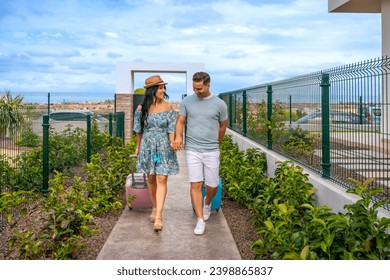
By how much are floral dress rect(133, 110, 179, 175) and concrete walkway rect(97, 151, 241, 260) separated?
77 centimetres

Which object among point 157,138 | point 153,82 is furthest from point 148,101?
point 157,138

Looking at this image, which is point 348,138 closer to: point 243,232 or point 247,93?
point 243,232

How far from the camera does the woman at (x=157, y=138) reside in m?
6.17

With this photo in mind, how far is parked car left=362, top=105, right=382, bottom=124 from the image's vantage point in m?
5.94

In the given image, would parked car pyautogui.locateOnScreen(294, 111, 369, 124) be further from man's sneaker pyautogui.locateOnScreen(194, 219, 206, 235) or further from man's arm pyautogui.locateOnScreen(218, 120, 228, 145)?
man's sneaker pyautogui.locateOnScreen(194, 219, 206, 235)

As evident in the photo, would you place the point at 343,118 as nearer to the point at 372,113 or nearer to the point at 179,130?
the point at 372,113

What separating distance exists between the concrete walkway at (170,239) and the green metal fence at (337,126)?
1.72m

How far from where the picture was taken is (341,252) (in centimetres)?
410

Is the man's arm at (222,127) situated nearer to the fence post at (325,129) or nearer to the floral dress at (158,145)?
the floral dress at (158,145)

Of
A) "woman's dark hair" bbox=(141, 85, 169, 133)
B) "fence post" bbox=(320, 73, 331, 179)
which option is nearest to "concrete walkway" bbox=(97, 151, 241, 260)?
"woman's dark hair" bbox=(141, 85, 169, 133)

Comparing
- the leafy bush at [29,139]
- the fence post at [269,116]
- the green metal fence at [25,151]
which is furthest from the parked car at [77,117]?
the fence post at [269,116]

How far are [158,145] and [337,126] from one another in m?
2.46
